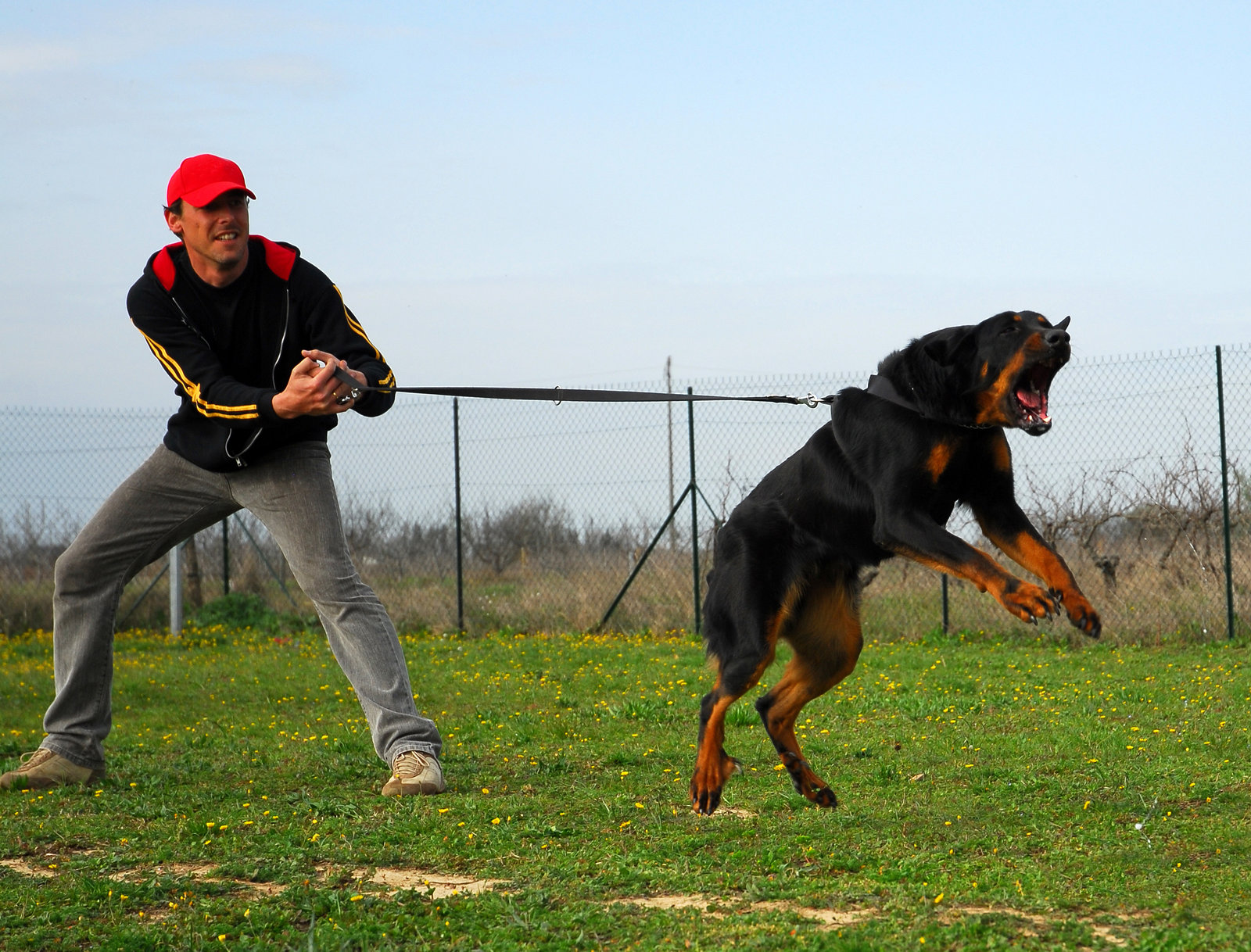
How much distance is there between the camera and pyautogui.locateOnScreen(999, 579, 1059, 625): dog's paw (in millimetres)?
3441

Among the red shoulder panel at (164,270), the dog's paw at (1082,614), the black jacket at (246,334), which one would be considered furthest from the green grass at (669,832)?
the red shoulder panel at (164,270)

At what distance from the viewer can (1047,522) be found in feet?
35.8

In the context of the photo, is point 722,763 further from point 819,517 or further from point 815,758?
point 815,758

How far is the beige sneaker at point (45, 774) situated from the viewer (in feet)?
15.9

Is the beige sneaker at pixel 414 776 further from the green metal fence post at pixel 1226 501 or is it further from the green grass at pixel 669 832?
the green metal fence post at pixel 1226 501

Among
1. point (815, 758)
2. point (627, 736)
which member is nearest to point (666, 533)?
point (627, 736)

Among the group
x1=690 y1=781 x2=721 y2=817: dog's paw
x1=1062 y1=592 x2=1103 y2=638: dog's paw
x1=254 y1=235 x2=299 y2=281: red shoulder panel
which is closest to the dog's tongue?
x1=1062 y1=592 x2=1103 y2=638: dog's paw

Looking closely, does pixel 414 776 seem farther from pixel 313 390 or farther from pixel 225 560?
pixel 225 560

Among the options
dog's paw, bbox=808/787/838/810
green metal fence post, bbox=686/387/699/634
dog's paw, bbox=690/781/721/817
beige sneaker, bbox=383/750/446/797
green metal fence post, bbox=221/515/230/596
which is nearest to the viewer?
dog's paw, bbox=690/781/721/817

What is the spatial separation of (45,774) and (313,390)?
2016mm

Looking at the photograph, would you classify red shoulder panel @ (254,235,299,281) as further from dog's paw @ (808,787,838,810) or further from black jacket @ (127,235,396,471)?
dog's paw @ (808,787,838,810)

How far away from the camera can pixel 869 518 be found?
13.2 feet

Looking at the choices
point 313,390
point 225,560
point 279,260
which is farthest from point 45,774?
point 225,560

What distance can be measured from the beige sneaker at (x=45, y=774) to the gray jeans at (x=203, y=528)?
4 centimetres
